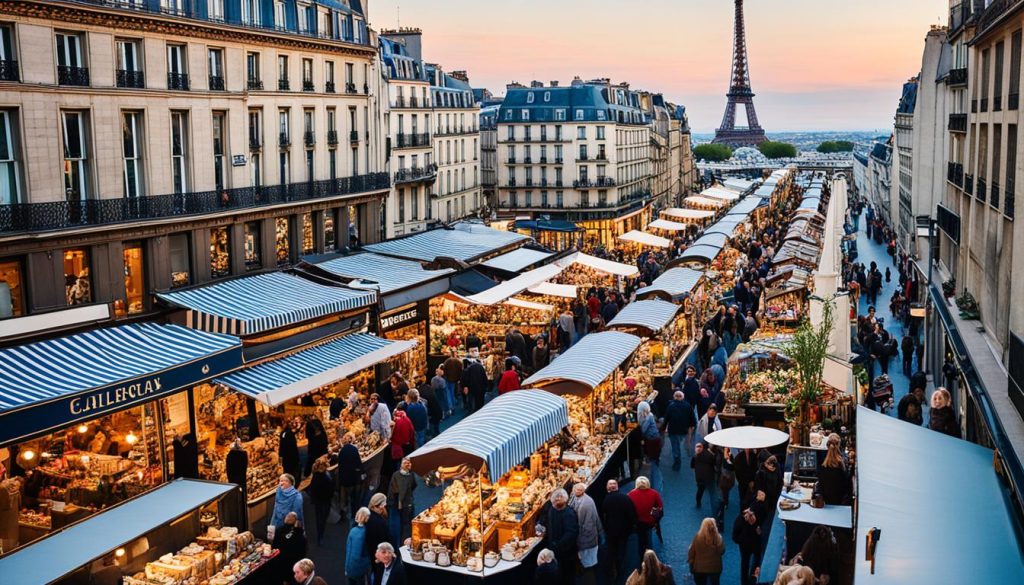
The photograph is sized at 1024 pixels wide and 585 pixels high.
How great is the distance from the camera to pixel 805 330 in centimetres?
1642

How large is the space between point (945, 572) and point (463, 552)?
580 centimetres

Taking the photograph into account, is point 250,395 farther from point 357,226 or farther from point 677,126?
point 677,126

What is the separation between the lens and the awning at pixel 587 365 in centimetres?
1655

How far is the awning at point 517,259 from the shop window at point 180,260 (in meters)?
10.1

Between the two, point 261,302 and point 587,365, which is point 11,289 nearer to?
point 261,302

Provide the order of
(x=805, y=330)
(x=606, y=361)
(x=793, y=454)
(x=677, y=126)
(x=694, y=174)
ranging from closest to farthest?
(x=793, y=454) < (x=805, y=330) < (x=606, y=361) < (x=677, y=126) < (x=694, y=174)

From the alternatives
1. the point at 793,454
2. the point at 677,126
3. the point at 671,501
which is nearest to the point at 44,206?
the point at 671,501

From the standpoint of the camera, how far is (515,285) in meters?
27.3

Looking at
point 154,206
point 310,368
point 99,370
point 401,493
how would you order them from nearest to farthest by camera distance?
point 401,493 → point 99,370 → point 310,368 → point 154,206

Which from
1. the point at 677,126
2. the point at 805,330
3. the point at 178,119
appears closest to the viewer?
the point at 805,330

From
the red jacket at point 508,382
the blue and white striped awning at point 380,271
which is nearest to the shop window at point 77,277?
the blue and white striped awning at point 380,271

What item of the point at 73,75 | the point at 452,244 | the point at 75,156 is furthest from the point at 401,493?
the point at 452,244

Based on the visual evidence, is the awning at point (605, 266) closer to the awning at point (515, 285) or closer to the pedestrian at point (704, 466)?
the awning at point (515, 285)

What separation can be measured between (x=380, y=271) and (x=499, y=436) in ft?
43.2
